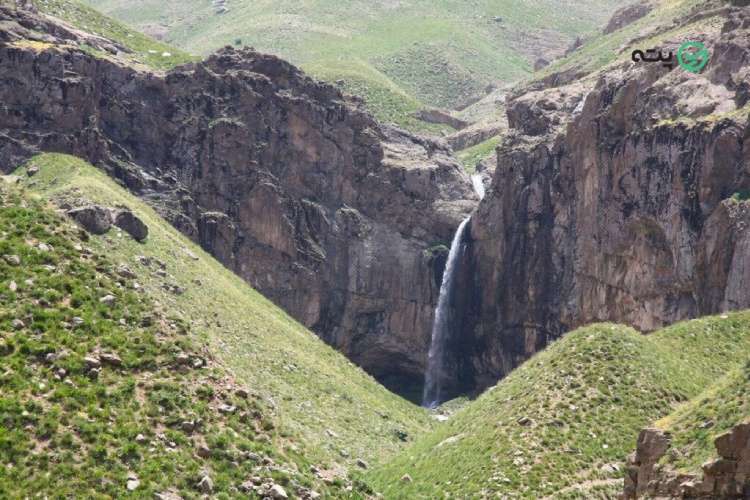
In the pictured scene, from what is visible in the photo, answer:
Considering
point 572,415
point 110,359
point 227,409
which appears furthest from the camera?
point 572,415

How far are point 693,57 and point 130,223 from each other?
48097mm

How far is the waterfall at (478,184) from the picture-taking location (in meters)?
118

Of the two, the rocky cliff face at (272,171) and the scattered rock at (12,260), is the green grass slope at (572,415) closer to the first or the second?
the scattered rock at (12,260)

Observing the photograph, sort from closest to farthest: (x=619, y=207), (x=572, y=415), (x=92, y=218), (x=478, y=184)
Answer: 1. (x=572, y=415)
2. (x=92, y=218)
3. (x=619, y=207)
4. (x=478, y=184)

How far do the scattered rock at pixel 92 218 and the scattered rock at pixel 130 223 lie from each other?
4.74ft

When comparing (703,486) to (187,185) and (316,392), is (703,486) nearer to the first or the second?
(316,392)

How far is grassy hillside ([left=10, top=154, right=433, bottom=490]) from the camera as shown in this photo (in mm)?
69000

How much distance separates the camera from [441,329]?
353ft

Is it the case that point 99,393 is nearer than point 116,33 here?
Yes

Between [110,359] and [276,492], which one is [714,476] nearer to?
[276,492]

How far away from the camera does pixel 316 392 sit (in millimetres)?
74812

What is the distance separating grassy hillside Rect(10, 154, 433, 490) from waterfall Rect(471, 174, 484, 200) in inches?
1263

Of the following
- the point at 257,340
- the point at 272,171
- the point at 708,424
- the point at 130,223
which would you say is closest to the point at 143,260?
the point at 130,223

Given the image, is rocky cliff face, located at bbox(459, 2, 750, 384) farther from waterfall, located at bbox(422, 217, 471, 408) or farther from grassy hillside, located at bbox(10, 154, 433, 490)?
grassy hillside, located at bbox(10, 154, 433, 490)
